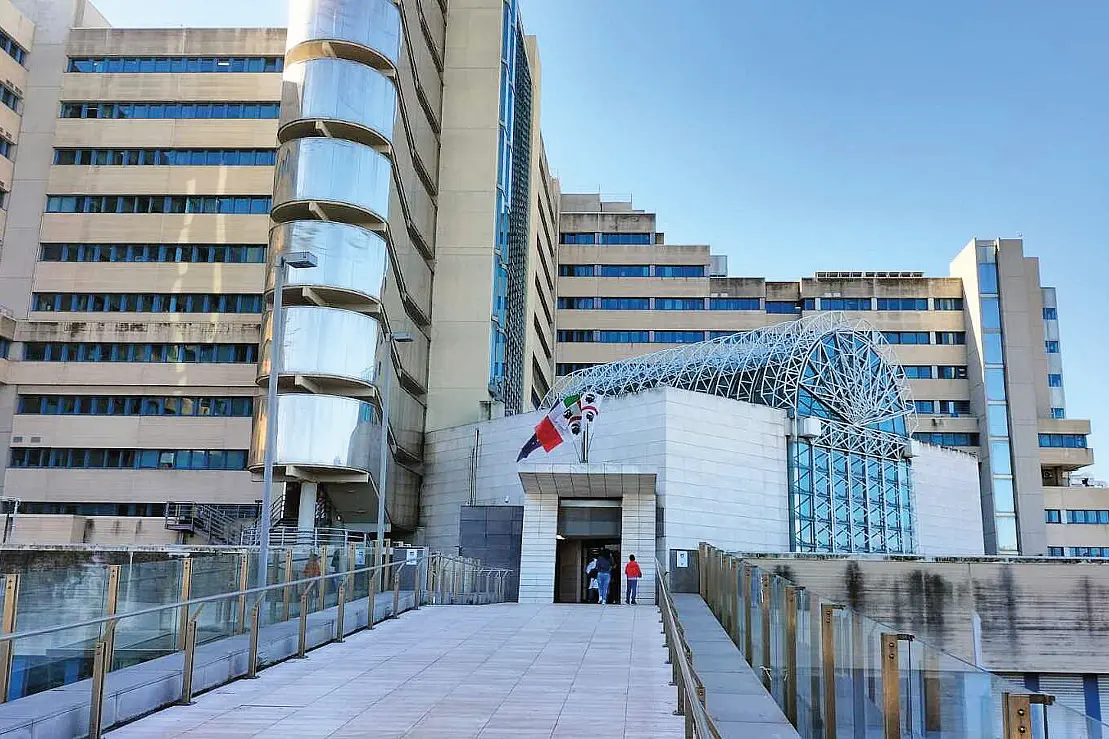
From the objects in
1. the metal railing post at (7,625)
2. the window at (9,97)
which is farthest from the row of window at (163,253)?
the metal railing post at (7,625)

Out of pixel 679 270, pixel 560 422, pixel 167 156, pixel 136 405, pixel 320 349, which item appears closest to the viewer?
pixel 560 422

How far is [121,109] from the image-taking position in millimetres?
65000

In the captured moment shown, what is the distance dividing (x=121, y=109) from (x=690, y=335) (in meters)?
44.6

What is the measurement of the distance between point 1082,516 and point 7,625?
3474 inches

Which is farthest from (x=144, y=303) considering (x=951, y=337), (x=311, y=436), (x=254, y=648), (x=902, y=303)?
(x=951, y=337)

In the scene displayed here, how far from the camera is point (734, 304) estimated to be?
8850 cm

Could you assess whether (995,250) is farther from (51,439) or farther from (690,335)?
(51,439)

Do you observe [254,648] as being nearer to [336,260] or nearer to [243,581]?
[243,581]

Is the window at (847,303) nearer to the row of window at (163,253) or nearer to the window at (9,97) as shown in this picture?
the row of window at (163,253)

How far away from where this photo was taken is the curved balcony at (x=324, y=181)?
47094 mm

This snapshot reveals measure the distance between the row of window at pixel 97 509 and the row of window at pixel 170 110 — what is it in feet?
74.1

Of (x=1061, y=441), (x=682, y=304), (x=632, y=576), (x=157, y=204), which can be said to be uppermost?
(x=682, y=304)

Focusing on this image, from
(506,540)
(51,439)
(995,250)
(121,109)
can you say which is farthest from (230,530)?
(995,250)

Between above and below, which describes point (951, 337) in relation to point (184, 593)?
above
